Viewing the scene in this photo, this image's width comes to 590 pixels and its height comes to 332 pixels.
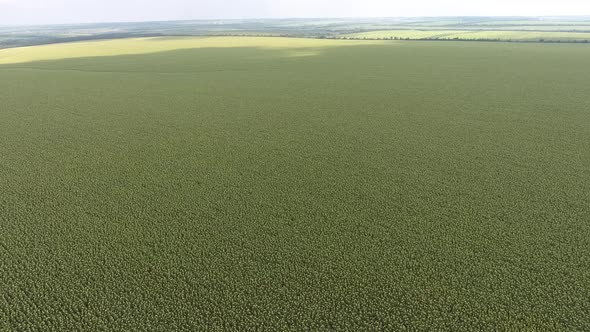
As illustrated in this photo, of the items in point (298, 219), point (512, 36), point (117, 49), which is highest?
point (512, 36)

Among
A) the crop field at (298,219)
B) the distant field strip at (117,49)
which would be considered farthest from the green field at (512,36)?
the crop field at (298,219)

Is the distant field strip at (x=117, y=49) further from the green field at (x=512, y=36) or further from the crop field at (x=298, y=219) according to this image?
the crop field at (x=298, y=219)

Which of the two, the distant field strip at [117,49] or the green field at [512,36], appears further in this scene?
the green field at [512,36]

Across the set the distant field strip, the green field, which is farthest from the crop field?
the green field

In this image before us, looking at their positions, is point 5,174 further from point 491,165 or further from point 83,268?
point 491,165

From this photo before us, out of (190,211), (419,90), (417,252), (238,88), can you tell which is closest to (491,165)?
(417,252)

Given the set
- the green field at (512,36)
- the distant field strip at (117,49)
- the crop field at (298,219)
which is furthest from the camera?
the green field at (512,36)

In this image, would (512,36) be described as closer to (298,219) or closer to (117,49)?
(117,49)

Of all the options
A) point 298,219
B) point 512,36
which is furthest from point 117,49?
point 512,36
